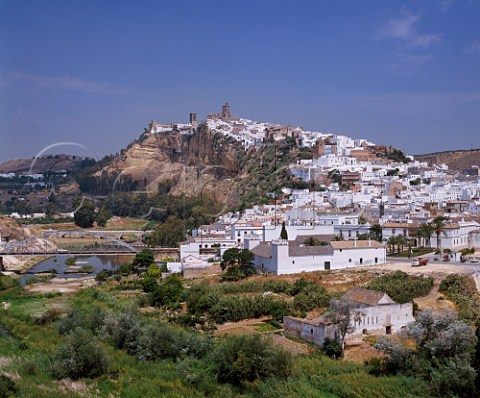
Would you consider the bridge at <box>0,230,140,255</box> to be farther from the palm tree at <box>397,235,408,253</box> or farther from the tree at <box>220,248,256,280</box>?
the palm tree at <box>397,235,408,253</box>

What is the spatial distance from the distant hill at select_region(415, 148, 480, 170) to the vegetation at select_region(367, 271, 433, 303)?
7066cm

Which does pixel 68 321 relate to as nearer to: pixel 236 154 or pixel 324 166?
pixel 324 166

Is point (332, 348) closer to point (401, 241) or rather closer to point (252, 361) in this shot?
point (252, 361)

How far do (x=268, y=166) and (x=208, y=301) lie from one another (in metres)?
43.9

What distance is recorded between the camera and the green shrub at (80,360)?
514 inches

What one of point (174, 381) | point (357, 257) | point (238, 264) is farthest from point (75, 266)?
point (174, 381)

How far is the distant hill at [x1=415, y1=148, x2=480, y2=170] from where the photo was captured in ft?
290

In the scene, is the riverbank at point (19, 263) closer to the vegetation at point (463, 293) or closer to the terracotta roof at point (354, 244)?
the terracotta roof at point (354, 244)

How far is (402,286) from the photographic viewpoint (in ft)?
61.4

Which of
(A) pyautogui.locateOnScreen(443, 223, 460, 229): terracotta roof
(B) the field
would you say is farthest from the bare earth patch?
(A) pyautogui.locateOnScreen(443, 223, 460, 229): terracotta roof

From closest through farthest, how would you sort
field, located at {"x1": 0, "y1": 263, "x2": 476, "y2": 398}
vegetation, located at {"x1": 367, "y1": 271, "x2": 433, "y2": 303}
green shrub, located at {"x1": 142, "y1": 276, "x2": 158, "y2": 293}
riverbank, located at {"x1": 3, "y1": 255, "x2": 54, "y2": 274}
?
field, located at {"x1": 0, "y1": 263, "x2": 476, "y2": 398} → vegetation, located at {"x1": 367, "y1": 271, "x2": 433, "y2": 303} → green shrub, located at {"x1": 142, "y1": 276, "x2": 158, "y2": 293} → riverbank, located at {"x1": 3, "y1": 255, "x2": 54, "y2": 274}

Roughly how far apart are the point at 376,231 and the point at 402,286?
12.1 metres

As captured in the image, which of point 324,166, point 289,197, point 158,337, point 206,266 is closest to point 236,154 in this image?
point 324,166

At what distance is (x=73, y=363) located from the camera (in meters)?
13.0
